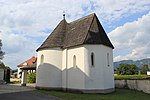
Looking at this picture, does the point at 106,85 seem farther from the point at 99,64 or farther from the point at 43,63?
the point at 43,63

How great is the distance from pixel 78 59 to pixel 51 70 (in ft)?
14.8

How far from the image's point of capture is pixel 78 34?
92.1ft

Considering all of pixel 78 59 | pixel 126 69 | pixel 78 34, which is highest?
pixel 78 34

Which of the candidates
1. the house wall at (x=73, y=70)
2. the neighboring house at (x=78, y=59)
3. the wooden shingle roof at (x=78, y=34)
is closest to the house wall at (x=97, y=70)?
the neighboring house at (x=78, y=59)

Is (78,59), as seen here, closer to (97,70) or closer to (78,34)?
(97,70)

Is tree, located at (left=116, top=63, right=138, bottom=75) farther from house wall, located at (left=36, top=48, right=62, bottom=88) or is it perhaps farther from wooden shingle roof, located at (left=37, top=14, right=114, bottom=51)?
house wall, located at (left=36, top=48, right=62, bottom=88)

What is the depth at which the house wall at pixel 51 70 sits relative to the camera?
92.4 feet

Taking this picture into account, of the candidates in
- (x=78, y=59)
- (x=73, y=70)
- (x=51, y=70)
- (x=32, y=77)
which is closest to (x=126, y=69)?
(x=32, y=77)

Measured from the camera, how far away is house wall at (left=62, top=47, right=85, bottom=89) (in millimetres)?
25453

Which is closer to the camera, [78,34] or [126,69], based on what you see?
[78,34]

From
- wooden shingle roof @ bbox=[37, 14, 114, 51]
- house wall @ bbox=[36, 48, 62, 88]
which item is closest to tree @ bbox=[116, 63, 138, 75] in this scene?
wooden shingle roof @ bbox=[37, 14, 114, 51]

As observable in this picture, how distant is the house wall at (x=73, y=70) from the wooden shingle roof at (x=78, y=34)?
956mm

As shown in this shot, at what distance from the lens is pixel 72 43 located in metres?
27.4

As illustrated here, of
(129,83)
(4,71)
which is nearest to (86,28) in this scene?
(129,83)
